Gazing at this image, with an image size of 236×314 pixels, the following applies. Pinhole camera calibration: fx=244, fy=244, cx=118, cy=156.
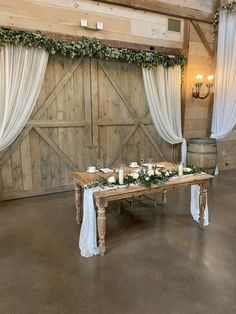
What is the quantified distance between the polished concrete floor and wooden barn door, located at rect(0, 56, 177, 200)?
0.79m

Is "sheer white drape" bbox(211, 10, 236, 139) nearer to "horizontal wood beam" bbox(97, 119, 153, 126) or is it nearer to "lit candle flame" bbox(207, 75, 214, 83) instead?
"lit candle flame" bbox(207, 75, 214, 83)

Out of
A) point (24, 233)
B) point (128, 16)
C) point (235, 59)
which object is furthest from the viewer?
point (235, 59)

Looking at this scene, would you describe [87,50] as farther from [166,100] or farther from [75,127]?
[166,100]

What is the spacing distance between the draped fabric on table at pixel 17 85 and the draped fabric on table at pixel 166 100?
189cm

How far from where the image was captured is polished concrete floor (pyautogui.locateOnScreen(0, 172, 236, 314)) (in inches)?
67.6

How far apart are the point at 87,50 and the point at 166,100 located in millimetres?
1759

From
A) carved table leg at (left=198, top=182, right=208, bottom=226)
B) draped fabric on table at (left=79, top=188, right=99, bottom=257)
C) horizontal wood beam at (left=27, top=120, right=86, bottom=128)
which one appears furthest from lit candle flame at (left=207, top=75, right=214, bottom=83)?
draped fabric on table at (left=79, top=188, right=99, bottom=257)

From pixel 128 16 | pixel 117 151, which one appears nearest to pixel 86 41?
pixel 128 16

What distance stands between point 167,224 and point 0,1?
12.1 ft

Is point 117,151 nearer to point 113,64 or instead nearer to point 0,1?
point 113,64

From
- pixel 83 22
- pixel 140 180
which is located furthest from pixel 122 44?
pixel 140 180

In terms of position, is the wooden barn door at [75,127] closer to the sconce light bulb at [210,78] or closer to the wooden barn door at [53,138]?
the wooden barn door at [53,138]

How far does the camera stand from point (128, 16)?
4.18 meters

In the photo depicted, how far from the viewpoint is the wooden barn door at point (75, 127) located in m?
3.85
